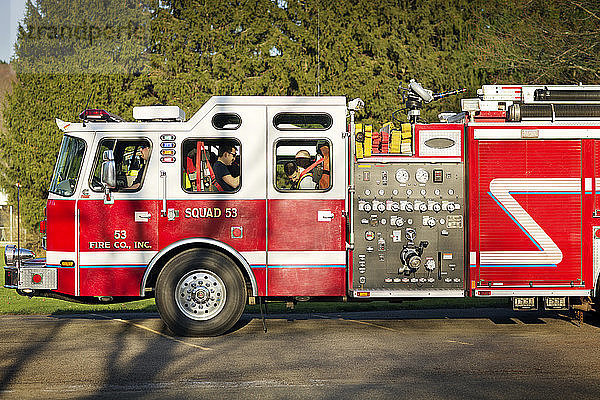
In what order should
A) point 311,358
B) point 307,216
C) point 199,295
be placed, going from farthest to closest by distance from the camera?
point 307,216
point 199,295
point 311,358

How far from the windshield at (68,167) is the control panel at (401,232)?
3593 millimetres

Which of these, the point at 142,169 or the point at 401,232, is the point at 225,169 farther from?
the point at 401,232

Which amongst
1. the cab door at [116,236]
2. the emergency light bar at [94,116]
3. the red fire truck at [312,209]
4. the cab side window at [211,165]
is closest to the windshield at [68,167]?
the red fire truck at [312,209]

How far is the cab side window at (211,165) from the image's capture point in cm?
955

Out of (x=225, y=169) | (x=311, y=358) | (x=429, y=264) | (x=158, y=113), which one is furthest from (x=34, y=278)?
(x=429, y=264)

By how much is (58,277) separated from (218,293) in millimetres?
2055

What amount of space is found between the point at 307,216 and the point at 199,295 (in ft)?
5.57

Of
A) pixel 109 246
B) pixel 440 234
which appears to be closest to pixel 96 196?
pixel 109 246

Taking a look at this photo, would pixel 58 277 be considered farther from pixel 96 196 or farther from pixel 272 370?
pixel 272 370

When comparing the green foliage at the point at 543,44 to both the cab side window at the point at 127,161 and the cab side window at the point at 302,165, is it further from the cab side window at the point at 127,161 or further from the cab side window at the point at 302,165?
the cab side window at the point at 127,161

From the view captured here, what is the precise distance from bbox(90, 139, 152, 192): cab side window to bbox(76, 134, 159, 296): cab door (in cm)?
5

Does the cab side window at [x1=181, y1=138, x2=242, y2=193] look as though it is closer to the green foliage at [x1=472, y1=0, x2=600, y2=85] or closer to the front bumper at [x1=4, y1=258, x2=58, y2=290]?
the front bumper at [x1=4, y1=258, x2=58, y2=290]

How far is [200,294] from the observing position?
9.36 meters

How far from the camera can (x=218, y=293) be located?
30.8 feet
